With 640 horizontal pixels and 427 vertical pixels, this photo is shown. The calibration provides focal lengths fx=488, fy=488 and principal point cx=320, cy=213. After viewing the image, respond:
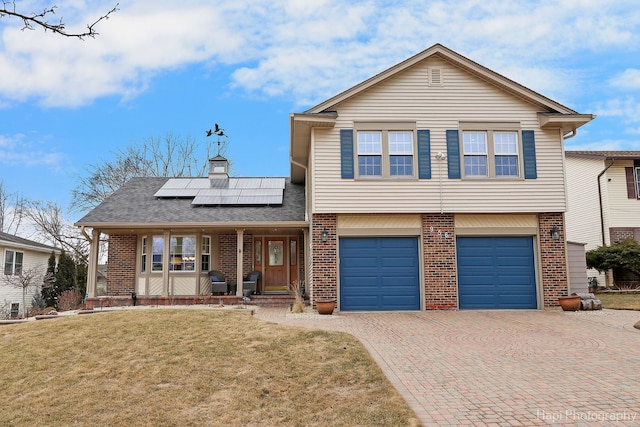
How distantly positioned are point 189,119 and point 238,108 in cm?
457

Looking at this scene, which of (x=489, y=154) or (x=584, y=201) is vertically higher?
(x=489, y=154)

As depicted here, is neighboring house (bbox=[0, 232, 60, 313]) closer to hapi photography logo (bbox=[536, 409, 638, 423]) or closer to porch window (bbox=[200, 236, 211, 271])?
porch window (bbox=[200, 236, 211, 271])

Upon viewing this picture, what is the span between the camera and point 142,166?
106 ft

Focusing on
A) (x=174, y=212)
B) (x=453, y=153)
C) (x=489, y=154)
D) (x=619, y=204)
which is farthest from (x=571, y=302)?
(x=174, y=212)

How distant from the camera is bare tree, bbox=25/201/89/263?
29.9 m

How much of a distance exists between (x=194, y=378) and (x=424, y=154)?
9.04 metres

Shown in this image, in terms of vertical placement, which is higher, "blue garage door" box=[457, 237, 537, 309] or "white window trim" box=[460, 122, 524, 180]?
"white window trim" box=[460, 122, 524, 180]

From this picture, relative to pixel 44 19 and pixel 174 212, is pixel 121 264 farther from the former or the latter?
pixel 44 19

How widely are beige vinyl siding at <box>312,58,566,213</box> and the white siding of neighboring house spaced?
51.0 feet

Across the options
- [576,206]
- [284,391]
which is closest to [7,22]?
[284,391]

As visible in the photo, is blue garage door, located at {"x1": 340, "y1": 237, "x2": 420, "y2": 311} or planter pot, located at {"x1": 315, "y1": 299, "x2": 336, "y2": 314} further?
blue garage door, located at {"x1": 340, "y1": 237, "x2": 420, "y2": 311}

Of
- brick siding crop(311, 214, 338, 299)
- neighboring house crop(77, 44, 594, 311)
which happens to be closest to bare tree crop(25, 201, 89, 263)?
brick siding crop(311, 214, 338, 299)

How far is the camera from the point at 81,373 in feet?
25.9

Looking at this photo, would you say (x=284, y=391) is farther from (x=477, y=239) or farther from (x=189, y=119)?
(x=189, y=119)
